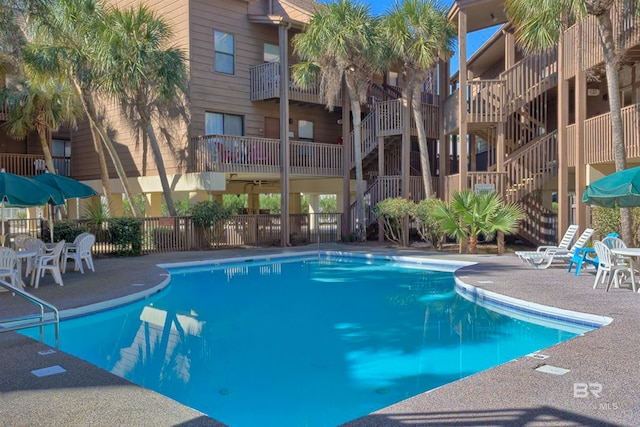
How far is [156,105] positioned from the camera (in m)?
22.0

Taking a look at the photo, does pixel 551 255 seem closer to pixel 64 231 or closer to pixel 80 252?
pixel 80 252

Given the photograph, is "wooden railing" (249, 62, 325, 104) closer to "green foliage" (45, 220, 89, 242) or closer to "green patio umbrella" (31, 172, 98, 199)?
"green foliage" (45, 220, 89, 242)

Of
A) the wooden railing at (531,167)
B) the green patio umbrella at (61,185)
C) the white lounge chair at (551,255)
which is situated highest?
the wooden railing at (531,167)

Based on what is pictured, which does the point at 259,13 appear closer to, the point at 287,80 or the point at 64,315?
the point at 287,80

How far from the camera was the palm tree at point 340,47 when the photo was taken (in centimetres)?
1920

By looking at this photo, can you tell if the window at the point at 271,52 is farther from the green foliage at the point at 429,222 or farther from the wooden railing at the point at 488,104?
the green foliage at the point at 429,222

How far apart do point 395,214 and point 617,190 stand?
10.2 m

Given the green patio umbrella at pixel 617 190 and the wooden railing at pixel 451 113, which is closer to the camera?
the green patio umbrella at pixel 617 190

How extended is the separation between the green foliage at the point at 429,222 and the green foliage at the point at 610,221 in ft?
15.5

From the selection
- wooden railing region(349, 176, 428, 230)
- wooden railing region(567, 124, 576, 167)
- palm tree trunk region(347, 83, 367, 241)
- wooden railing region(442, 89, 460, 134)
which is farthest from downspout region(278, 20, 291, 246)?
wooden railing region(567, 124, 576, 167)

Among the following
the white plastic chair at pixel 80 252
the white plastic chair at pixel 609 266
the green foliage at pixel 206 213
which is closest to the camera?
the white plastic chair at pixel 609 266

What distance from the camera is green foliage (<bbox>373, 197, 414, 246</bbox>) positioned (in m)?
19.5

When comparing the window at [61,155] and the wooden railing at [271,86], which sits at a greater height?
the wooden railing at [271,86]

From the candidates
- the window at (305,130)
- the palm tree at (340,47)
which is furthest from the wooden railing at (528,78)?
the window at (305,130)
